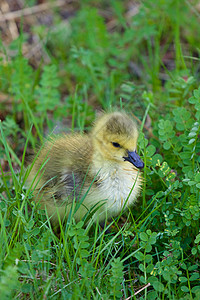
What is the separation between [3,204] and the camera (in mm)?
2408

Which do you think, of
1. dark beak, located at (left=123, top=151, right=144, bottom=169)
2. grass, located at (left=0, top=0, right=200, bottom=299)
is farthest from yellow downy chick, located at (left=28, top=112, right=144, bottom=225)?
grass, located at (left=0, top=0, right=200, bottom=299)

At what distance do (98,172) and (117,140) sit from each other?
0.68 feet

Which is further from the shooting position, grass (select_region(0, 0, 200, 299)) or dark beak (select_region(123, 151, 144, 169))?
dark beak (select_region(123, 151, 144, 169))

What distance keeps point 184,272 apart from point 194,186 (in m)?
0.47

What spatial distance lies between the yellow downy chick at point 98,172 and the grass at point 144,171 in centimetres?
11

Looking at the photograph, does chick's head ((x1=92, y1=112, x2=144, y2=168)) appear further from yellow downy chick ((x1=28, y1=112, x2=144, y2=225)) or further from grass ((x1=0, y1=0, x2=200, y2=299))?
grass ((x1=0, y1=0, x2=200, y2=299))

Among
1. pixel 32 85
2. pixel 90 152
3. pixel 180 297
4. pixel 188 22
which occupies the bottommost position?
pixel 180 297

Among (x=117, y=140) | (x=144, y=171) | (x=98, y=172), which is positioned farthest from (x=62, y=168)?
(x=144, y=171)

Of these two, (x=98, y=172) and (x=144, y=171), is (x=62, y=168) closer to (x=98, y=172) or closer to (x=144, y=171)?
(x=98, y=172)

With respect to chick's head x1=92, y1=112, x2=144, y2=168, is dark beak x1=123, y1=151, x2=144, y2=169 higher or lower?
lower

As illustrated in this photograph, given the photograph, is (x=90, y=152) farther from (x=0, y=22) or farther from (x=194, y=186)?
(x=0, y=22)

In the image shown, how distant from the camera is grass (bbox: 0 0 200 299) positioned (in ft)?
7.00

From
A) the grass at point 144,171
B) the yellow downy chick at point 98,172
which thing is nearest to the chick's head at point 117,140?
the yellow downy chick at point 98,172

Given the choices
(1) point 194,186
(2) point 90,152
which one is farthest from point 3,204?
(1) point 194,186
